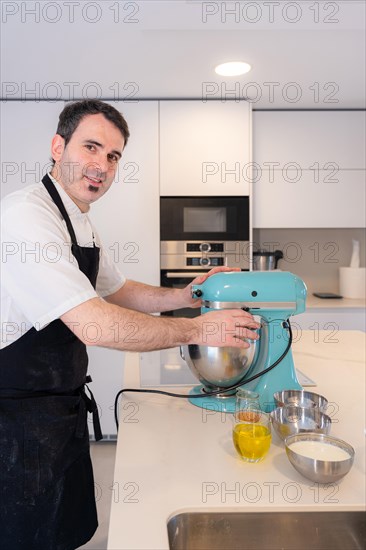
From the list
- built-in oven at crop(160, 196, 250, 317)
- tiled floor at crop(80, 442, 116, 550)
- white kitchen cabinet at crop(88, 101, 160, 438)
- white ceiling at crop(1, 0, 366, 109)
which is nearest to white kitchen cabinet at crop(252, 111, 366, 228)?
white ceiling at crop(1, 0, 366, 109)

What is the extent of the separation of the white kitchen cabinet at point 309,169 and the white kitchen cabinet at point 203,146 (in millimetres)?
196

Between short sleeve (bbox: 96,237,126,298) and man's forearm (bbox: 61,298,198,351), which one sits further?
short sleeve (bbox: 96,237,126,298)

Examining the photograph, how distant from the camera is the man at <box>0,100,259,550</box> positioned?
104cm

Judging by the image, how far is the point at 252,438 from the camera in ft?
2.89

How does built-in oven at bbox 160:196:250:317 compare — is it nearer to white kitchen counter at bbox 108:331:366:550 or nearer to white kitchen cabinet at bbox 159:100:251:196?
white kitchen cabinet at bbox 159:100:251:196

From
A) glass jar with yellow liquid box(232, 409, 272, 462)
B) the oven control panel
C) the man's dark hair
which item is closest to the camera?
glass jar with yellow liquid box(232, 409, 272, 462)

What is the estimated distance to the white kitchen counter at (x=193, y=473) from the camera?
0.75m

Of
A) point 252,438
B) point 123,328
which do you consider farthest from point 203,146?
point 252,438

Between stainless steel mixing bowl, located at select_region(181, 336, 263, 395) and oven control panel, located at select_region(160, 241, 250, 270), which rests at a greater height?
oven control panel, located at select_region(160, 241, 250, 270)

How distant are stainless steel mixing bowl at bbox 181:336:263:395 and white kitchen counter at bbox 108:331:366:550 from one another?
0.09 m

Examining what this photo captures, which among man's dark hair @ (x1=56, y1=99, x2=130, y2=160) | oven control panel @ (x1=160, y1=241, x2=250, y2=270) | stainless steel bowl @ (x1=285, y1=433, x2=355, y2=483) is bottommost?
stainless steel bowl @ (x1=285, y1=433, x2=355, y2=483)

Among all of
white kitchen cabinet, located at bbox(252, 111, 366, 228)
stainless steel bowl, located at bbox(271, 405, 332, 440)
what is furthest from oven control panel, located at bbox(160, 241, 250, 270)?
stainless steel bowl, located at bbox(271, 405, 332, 440)

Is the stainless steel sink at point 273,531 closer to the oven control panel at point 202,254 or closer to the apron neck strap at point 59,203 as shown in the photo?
the apron neck strap at point 59,203

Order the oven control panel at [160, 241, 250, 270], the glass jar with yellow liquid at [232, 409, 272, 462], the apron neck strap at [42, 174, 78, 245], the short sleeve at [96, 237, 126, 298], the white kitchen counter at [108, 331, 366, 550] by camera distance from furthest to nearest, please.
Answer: the oven control panel at [160, 241, 250, 270]
the short sleeve at [96, 237, 126, 298]
the apron neck strap at [42, 174, 78, 245]
the glass jar with yellow liquid at [232, 409, 272, 462]
the white kitchen counter at [108, 331, 366, 550]
